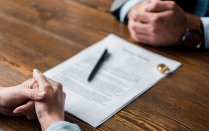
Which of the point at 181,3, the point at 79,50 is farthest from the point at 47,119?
the point at 181,3

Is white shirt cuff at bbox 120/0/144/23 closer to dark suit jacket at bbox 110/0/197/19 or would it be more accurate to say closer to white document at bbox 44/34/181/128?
dark suit jacket at bbox 110/0/197/19

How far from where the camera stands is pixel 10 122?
0.57m

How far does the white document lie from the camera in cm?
62

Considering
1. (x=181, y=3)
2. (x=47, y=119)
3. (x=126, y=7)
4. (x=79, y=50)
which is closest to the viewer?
(x=47, y=119)

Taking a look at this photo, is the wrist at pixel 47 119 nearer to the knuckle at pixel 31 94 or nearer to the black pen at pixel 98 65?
the knuckle at pixel 31 94

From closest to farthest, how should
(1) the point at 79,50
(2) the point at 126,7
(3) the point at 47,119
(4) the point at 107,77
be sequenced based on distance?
(3) the point at 47,119 → (4) the point at 107,77 → (1) the point at 79,50 → (2) the point at 126,7

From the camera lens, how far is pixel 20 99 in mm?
567

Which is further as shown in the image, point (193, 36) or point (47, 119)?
point (193, 36)

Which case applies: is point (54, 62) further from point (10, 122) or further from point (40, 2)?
point (40, 2)

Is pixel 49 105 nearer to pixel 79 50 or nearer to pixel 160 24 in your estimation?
pixel 79 50

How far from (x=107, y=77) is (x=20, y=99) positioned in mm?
299

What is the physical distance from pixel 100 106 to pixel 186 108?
0.27m

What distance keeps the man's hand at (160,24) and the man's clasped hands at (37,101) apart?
49 cm

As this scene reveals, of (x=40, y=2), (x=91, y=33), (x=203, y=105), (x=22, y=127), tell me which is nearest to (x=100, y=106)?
(x=22, y=127)
